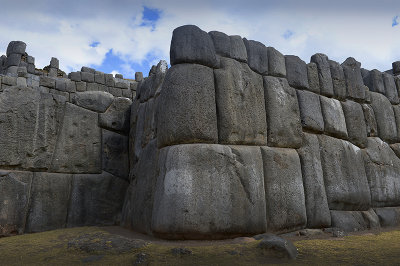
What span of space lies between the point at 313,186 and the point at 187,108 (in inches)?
71.8

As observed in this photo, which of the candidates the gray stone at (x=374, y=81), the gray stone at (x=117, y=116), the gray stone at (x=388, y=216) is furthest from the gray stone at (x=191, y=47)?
the gray stone at (x=374, y=81)

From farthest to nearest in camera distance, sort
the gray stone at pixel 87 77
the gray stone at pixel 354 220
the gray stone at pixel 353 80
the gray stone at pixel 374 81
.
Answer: the gray stone at pixel 87 77 → the gray stone at pixel 374 81 → the gray stone at pixel 353 80 → the gray stone at pixel 354 220

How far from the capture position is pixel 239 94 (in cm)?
372

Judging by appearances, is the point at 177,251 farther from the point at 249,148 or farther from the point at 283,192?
the point at 283,192

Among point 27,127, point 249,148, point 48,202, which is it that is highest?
point 27,127

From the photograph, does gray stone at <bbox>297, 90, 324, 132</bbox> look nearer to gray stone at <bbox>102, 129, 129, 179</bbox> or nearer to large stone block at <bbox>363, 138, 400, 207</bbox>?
large stone block at <bbox>363, 138, 400, 207</bbox>

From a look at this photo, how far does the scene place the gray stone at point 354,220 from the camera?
4055mm

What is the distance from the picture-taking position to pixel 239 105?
3.67 metres

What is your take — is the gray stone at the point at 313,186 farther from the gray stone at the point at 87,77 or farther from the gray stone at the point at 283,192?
the gray stone at the point at 87,77

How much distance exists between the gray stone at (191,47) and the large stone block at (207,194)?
0.97 meters

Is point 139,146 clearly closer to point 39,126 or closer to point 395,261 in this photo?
point 39,126

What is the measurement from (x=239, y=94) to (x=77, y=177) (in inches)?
89.0

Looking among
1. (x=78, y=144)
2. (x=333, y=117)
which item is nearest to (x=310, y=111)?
(x=333, y=117)

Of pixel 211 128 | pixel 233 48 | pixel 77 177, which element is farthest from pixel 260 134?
pixel 77 177
